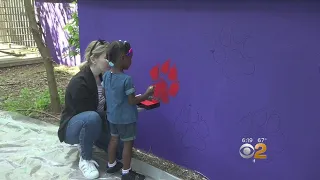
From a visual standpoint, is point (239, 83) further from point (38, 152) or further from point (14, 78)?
point (14, 78)

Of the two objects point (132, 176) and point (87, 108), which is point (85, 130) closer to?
point (87, 108)

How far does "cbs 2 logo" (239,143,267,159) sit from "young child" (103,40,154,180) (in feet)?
2.51

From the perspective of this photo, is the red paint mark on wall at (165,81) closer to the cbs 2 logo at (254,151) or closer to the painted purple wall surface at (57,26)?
the cbs 2 logo at (254,151)

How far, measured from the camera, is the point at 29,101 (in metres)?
4.54

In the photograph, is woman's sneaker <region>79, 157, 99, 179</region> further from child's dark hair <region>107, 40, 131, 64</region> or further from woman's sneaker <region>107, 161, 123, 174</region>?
child's dark hair <region>107, 40, 131, 64</region>

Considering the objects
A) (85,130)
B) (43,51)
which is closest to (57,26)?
(43,51)

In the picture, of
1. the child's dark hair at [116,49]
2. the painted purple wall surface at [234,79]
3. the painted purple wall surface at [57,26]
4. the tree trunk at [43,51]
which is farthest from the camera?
the painted purple wall surface at [57,26]

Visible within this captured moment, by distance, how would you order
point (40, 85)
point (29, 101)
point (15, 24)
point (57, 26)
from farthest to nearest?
point (15, 24) < point (57, 26) < point (40, 85) < point (29, 101)

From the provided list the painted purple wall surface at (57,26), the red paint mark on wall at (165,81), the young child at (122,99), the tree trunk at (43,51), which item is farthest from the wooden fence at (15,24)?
the young child at (122,99)

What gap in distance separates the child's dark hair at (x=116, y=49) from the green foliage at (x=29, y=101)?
88.2 inches

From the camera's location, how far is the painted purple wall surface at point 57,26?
21.0 feet

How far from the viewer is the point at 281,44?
83.5 inches

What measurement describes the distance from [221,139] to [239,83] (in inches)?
17.7

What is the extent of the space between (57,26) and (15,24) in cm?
176
